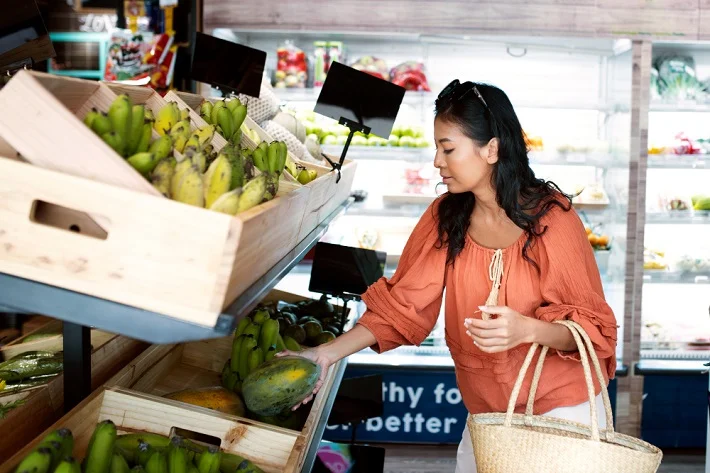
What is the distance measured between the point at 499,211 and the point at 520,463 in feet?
2.76

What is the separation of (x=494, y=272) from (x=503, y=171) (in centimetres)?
30

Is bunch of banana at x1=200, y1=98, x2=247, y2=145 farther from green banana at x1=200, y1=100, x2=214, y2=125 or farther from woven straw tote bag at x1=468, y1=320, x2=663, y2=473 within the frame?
woven straw tote bag at x1=468, y1=320, x2=663, y2=473

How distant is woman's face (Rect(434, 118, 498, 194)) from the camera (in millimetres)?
2264

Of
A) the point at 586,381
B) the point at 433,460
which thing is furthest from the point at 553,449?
the point at 433,460

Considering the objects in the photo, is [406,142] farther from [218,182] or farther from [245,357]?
[218,182]

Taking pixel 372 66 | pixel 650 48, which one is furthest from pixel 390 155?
pixel 650 48

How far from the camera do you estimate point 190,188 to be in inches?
50.4

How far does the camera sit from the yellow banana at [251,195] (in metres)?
1.35

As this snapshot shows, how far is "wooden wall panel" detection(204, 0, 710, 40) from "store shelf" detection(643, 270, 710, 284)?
1237mm

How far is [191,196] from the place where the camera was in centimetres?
128

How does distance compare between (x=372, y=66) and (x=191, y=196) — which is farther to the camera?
(x=372, y=66)

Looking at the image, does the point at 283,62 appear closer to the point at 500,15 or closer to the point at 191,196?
the point at 500,15

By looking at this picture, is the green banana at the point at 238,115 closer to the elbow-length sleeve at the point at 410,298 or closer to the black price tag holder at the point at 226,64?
the black price tag holder at the point at 226,64

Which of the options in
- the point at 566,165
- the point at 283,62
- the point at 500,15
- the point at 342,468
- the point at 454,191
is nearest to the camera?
the point at 454,191
